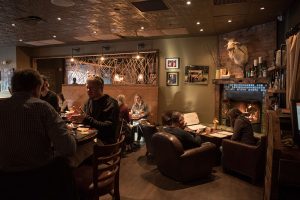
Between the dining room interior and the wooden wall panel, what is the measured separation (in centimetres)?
4

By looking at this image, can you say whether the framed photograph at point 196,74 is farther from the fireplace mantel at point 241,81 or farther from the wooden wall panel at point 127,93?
the wooden wall panel at point 127,93

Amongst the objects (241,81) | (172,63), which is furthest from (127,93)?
(241,81)

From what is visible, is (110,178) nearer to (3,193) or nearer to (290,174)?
(3,193)

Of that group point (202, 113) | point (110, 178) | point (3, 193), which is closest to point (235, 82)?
point (202, 113)

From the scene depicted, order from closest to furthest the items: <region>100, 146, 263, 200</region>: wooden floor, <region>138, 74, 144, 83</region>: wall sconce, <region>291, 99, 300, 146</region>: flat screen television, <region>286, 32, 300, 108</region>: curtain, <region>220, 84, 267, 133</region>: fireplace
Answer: <region>291, 99, 300, 146</region>: flat screen television
<region>286, 32, 300, 108</region>: curtain
<region>100, 146, 263, 200</region>: wooden floor
<region>220, 84, 267, 133</region>: fireplace
<region>138, 74, 144, 83</region>: wall sconce

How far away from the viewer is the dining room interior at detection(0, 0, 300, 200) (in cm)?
288

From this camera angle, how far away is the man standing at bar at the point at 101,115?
8.87 ft

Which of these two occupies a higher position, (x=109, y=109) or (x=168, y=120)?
(x=109, y=109)

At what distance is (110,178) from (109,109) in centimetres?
83

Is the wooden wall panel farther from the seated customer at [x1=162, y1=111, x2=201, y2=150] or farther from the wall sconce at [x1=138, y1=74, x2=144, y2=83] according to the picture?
the seated customer at [x1=162, y1=111, x2=201, y2=150]

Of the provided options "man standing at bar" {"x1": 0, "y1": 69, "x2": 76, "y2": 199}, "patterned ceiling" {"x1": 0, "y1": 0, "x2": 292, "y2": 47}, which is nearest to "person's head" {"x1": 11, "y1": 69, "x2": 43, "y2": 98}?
"man standing at bar" {"x1": 0, "y1": 69, "x2": 76, "y2": 199}


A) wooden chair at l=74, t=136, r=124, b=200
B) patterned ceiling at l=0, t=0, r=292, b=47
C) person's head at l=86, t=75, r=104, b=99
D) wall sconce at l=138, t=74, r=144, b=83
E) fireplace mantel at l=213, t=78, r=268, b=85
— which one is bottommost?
wooden chair at l=74, t=136, r=124, b=200

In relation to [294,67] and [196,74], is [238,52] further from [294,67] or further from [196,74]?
[294,67]

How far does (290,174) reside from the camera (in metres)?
1.98
